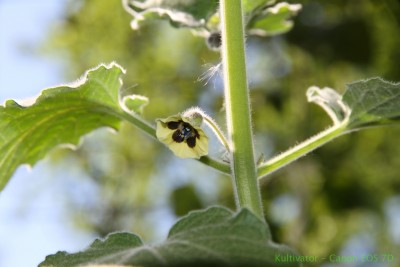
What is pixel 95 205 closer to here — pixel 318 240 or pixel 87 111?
pixel 318 240

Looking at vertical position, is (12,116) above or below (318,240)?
below

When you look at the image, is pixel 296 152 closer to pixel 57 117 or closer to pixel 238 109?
pixel 238 109

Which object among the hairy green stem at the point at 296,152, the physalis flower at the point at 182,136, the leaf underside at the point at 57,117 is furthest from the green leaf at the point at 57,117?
the hairy green stem at the point at 296,152

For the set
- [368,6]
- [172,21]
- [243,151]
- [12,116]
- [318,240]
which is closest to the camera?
[243,151]

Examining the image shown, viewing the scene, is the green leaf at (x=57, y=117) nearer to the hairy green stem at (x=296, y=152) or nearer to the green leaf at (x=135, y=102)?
the green leaf at (x=135, y=102)

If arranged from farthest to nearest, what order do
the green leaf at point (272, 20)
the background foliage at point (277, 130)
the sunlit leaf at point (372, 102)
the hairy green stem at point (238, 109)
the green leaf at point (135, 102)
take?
the background foliage at point (277, 130)
the green leaf at point (272, 20)
the green leaf at point (135, 102)
the sunlit leaf at point (372, 102)
the hairy green stem at point (238, 109)

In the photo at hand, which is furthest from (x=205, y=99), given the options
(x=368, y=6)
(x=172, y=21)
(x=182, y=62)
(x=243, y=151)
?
(x=243, y=151)
